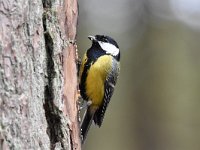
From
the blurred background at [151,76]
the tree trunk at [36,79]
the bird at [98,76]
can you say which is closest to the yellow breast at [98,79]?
the bird at [98,76]

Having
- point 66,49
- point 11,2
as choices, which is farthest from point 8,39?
point 66,49

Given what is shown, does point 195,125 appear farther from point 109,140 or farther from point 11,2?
point 11,2

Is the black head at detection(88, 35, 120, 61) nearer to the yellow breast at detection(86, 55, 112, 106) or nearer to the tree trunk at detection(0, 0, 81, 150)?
the yellow breast at detection(86, 55, 112, 106)

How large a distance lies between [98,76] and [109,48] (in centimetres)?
26

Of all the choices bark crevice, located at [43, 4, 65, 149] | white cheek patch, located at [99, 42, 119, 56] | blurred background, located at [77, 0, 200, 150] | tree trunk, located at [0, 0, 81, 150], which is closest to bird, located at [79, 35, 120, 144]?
white cheek patch, located at [99, 42, 119, 56]

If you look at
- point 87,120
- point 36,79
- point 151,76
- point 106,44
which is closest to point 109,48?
point 106,44

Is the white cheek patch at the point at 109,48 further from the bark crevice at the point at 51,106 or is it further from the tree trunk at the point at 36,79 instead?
the bark crevice at the point at 51,106

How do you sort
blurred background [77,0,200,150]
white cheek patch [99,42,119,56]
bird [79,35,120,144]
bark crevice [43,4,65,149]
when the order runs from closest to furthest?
bark crevice [43,4,65,149] < bird [79,35,120,144] < white cheek patch [99,42,119,56] < blurred background [77,0,200,150]

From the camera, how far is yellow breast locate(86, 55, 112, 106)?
4516 millimetres

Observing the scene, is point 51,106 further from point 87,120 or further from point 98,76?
point 98,76

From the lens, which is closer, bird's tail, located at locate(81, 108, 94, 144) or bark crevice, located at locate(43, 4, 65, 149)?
bark crevice, located at locate(43, 4, 65, 149)

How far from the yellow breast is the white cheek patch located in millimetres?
91

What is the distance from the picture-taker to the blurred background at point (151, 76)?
12.1m

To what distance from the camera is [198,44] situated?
13.5 m
